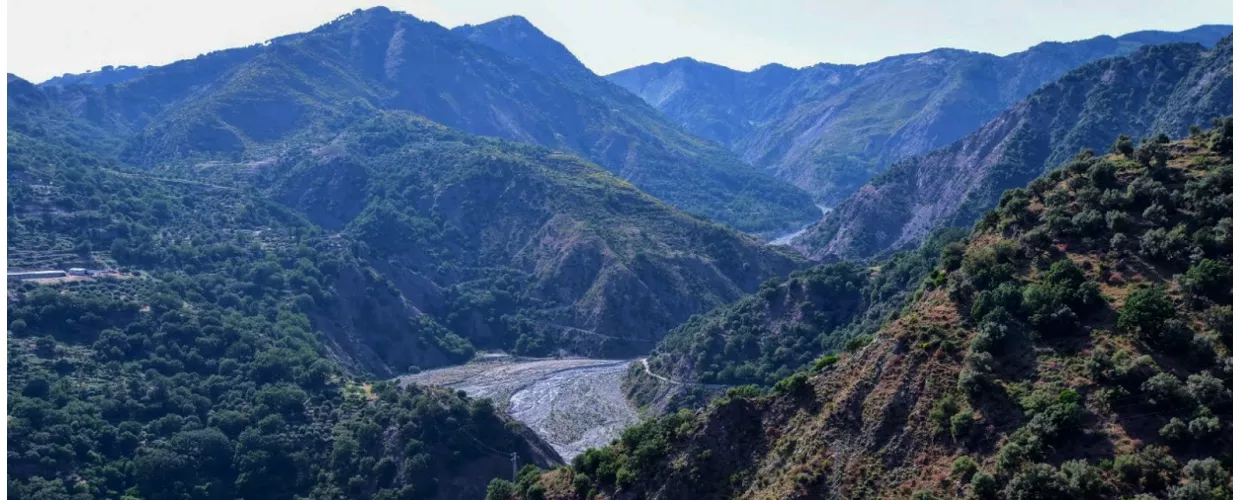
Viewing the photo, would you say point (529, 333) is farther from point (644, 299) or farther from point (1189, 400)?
point (1189, 400)

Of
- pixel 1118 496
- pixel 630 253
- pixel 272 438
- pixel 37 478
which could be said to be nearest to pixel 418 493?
pixel 272 438

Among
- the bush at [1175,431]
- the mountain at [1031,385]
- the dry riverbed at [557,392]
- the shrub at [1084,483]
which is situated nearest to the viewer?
the shrub at [1084,483]

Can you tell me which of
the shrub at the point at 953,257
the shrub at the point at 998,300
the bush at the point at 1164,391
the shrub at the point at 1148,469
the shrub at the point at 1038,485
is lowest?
the shrub at the point at 1038,485

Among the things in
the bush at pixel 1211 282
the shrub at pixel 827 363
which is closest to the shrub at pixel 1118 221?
the bush at pixel 1211 282

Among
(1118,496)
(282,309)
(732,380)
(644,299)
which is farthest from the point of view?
(644,299)

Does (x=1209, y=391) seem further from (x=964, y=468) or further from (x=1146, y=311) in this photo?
(x=964, y=468)

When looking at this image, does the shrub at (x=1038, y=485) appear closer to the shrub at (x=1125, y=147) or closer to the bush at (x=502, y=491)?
the shrub at (x=1125, y=147)

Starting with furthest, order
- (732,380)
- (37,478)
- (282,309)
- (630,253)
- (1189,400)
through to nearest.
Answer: (630,253)
(282,309)
(732,380)
(37,478)
(1189,400)
